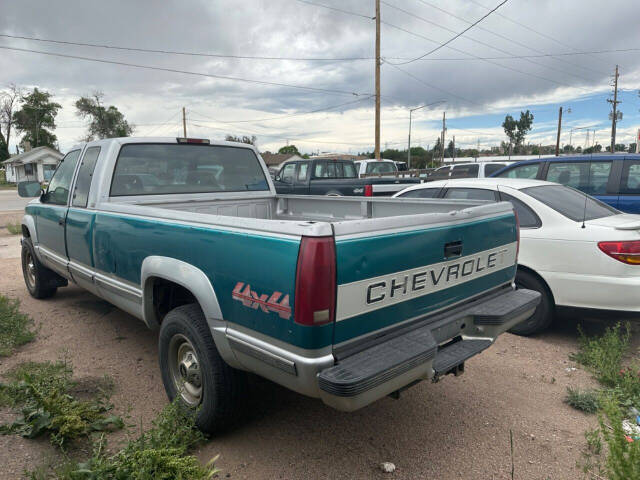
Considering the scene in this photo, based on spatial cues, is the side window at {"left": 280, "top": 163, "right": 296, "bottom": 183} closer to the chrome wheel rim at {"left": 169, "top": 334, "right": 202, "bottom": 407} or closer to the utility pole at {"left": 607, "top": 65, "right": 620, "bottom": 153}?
the chrome wheel rim at {"left": 169, "top": 334, "right": 202, "bottom": 407}

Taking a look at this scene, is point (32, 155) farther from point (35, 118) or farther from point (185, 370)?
point (185, 370)

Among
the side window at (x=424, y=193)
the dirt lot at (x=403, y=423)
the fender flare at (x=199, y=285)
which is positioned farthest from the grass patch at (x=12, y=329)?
the side window at (x=424, y=193)

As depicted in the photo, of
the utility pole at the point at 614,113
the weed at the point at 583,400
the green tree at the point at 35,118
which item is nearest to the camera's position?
the weed at the point at 583,400

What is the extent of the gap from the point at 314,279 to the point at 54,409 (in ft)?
7.25

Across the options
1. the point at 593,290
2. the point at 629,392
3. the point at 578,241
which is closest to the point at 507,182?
the point at 578,241

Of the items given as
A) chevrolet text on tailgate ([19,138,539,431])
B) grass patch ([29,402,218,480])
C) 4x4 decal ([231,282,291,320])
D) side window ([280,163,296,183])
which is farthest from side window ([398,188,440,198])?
side window ([280,163,296,183])

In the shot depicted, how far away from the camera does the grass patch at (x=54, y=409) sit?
2914 mm

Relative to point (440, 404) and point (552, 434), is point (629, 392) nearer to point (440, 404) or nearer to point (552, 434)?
point (552, 434)

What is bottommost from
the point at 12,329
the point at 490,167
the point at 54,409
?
the point at 12,329

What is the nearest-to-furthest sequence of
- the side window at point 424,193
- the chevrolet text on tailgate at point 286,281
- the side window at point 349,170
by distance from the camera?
the chevrolet text on tailgate at point 286,281, the side window at point 424,193, the side window at point 349,170

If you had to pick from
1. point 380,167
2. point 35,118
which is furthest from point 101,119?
point 380,167

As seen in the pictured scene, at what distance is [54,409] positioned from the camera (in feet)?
9.96

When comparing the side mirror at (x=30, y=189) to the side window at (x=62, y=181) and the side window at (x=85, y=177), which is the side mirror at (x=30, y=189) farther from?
the side window at (x=85, y=177)

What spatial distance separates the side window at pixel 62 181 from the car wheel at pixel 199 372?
236 cm
